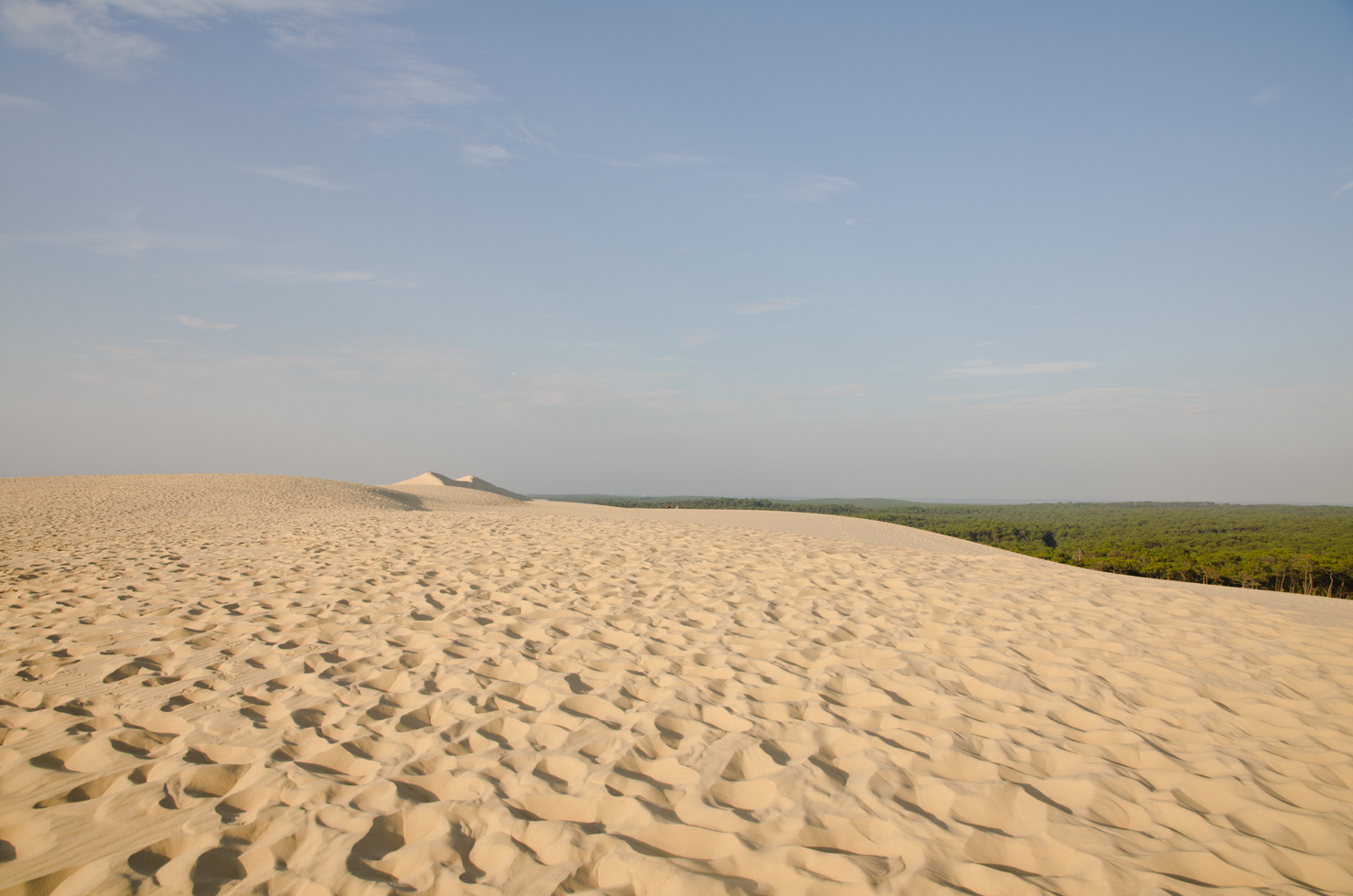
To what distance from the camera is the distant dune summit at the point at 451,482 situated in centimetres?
3953

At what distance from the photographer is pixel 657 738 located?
3.27 metres

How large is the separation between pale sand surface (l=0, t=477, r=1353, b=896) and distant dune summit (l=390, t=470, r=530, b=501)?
3389cm

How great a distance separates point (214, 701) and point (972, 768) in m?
4.27

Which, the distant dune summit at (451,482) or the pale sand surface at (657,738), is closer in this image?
the pale sand surface at (657,738)

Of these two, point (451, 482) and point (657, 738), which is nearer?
point (657, 738)

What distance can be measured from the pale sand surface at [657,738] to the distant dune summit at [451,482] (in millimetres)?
33889

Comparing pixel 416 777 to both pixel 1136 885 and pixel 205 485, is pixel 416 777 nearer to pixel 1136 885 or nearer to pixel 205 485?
pixel 1136 885

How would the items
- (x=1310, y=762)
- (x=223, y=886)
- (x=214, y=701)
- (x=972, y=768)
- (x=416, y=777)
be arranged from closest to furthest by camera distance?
(x=223, y=886)
(x=416, y=777)
(x=972, y=768)
(x=1310, y=762)
(x=214, y=701)

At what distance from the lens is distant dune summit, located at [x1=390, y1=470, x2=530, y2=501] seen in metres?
39.5

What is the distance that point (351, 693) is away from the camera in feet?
12.3

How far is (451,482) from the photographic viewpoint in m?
42.9

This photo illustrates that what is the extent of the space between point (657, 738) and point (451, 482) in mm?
42707

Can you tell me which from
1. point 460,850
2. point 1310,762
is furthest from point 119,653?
point 1310,762

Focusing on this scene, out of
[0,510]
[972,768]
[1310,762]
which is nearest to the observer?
[972,768]
